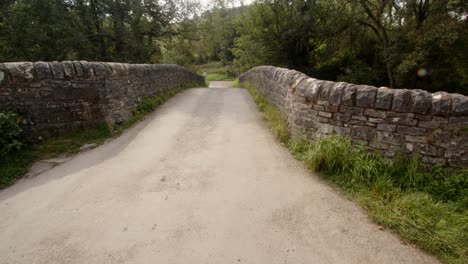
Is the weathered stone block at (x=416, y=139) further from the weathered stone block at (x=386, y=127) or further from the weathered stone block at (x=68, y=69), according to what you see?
the weathered stone block at (x=68, y=69)

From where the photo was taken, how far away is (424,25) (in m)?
11.7

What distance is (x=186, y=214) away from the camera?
3002mm

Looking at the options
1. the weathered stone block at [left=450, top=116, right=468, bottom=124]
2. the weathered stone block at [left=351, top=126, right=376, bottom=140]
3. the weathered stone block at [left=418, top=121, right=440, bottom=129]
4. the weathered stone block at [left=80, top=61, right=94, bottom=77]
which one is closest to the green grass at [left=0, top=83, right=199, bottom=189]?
the weathered stone block at [left=80, top=61, right=94, bottom=77]

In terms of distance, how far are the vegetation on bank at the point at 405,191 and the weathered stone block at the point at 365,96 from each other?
25.9 inches

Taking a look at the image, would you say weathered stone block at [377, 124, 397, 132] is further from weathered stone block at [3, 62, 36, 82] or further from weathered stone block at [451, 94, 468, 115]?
weathered stone block at [3, 62, 36, 82]

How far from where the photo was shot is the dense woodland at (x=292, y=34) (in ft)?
38.2

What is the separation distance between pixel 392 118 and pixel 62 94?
6315 millimetres

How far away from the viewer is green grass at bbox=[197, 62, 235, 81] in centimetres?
3778

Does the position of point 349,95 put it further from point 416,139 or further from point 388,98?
point 416,139

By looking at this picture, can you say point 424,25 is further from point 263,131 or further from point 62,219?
point 62,219

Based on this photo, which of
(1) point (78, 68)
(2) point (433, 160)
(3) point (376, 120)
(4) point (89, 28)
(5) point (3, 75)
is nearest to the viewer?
(2) point (433, 160)

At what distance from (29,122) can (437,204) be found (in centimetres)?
708

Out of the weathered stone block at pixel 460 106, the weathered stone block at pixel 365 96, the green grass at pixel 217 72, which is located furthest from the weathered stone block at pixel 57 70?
the green grass at pixel 217 72

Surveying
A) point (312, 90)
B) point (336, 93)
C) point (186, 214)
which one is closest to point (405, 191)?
point (336, 93)
